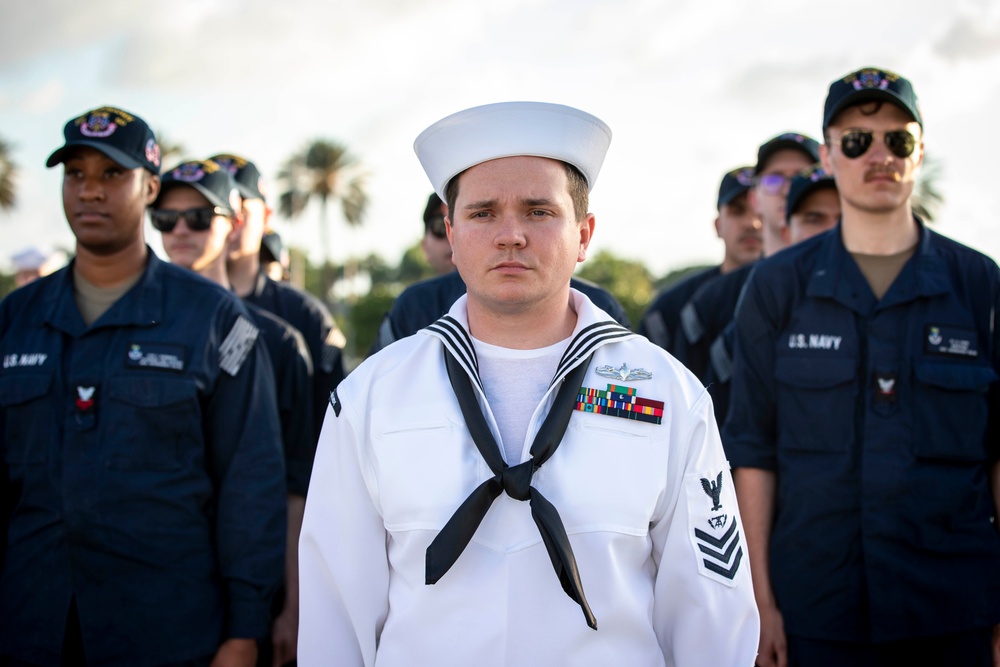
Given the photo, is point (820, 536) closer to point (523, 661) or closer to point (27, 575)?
point (523, 661)

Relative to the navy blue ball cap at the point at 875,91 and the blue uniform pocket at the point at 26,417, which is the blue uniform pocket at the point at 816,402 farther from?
the blue uniform pocket at the point at 26,417

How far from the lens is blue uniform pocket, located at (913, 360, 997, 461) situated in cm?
345

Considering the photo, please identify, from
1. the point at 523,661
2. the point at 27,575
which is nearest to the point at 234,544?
the point at 27,575

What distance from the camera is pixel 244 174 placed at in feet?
19.6

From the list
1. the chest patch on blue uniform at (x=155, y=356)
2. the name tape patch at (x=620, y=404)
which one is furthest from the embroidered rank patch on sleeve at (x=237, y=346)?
the name tape patch at (x=620, y=404)

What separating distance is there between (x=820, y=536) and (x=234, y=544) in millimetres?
2339

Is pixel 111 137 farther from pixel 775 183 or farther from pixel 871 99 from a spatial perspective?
pixel 775 183

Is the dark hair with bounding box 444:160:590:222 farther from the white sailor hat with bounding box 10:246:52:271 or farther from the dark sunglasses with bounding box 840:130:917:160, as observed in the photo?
the white sailor hat with bounding box 10:246:52:271

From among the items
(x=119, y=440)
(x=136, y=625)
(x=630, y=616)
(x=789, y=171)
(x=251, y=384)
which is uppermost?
(x=789, y=171)

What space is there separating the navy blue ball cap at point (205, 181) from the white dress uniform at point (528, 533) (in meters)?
2.87

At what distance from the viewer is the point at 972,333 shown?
3.54 meters

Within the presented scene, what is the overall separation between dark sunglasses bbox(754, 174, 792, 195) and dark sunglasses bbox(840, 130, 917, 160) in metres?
1.80

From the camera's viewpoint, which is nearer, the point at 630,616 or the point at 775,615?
the point at 630,616

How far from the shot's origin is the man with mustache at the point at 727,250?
6074 mm
